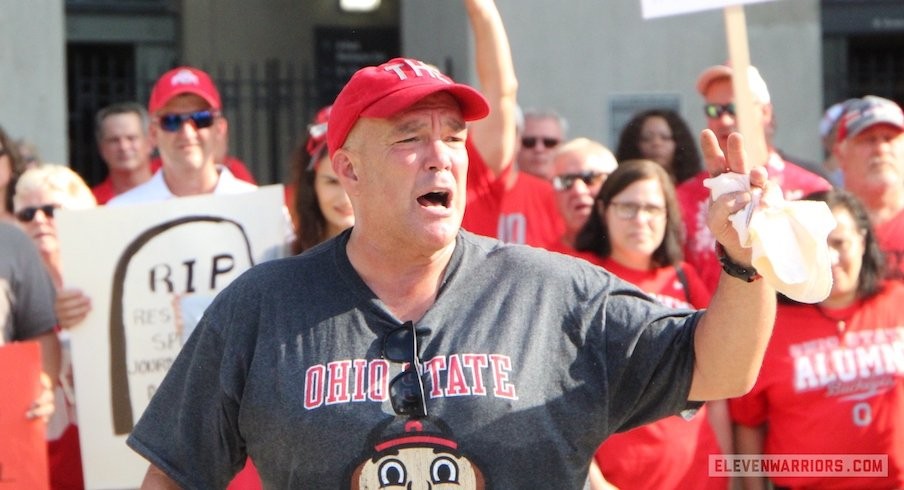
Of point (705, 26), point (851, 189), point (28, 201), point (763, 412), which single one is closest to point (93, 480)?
point (28, 201)

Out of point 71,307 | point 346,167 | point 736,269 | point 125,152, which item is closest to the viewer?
point 736,269

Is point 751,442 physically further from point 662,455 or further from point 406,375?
point 406,375

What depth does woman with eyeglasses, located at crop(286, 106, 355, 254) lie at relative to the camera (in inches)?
205

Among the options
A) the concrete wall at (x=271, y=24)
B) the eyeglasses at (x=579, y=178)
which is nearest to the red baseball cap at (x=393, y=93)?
the eyeglasses at (x=579, y=178)

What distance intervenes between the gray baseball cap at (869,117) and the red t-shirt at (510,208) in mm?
1289

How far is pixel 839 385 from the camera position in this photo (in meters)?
4.95

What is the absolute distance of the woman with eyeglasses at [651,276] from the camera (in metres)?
4.87

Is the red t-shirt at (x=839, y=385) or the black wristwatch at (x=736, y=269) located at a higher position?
the black wristwatch at (x=736, y=269)

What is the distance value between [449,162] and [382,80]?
0.22 meters

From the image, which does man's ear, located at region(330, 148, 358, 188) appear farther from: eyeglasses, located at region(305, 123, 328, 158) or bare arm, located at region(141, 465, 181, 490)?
eyeglasses, located at region(305, 123, 328, 158)

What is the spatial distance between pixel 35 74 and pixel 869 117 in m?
5.66

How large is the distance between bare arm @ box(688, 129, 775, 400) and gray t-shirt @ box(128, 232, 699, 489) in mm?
77

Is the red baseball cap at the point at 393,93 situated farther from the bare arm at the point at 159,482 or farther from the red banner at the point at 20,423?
the red banner at the point at 20,423

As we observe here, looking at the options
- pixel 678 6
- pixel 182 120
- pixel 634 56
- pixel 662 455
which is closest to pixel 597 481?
pixel 662 455
